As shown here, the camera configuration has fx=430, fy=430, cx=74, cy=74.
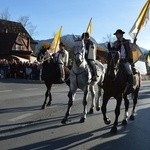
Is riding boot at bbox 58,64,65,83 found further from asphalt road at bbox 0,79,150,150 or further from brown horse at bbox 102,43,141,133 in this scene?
brown horse at bbox 102,43,141,133

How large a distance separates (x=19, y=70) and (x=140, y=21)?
99.3ft

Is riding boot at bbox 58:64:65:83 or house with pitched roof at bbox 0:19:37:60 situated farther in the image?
house with pitched roof at bbox 0:19:37:60

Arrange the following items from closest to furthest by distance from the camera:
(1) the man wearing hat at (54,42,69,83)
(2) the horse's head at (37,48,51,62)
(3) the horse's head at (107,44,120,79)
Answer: (3) the horse's head at (107,44,120,79) → (2) the horse's head at (37,48,51,62) → (1) the man wearing hat at (54,42,69,83)

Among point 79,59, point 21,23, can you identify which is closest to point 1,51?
point 21,23

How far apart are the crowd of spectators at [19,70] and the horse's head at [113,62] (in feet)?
106

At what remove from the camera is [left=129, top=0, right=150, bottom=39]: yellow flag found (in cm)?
1562

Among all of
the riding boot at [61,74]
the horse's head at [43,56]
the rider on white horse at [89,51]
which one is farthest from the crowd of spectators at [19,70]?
the rider on white horse at [89,51]

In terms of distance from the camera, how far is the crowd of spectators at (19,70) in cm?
4416

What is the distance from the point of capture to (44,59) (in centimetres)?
1684

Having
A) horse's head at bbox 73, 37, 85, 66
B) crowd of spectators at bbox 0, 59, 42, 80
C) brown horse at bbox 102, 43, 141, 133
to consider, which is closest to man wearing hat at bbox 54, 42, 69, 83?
horse's head at bbox 73, 37, 85, 66

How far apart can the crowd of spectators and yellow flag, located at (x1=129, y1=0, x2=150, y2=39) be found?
2765 cm

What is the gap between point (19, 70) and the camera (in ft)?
149

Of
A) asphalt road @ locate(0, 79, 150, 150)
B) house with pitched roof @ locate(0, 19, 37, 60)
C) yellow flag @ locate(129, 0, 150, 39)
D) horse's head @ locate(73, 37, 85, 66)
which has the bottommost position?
asphalt road @ locate(0, 79, 150, 150)

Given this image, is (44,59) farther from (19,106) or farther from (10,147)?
(10,147)
